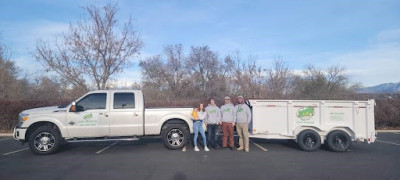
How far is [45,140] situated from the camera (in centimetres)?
913

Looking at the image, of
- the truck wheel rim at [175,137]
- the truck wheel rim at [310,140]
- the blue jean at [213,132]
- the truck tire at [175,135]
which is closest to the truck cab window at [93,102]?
the truck tire at [175,135]

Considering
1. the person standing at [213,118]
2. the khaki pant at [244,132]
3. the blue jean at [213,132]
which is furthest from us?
the blue jean at [213,132]

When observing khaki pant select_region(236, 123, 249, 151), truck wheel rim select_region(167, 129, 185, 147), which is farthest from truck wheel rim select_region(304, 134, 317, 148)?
truck wheel rim select_region(167, 129, 185, 147)

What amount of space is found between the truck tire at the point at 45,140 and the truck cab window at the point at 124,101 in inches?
82.6

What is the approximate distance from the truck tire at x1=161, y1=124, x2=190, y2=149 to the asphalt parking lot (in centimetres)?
29

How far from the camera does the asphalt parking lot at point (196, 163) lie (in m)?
6.82

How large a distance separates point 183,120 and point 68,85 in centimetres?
1529

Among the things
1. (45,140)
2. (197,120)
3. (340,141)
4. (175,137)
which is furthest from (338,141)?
(45,140)

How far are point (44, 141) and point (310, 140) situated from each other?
349 inches

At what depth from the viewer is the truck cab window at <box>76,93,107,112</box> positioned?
9.49 m

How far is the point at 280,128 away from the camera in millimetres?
9961

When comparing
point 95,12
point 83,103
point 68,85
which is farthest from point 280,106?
point 68,85

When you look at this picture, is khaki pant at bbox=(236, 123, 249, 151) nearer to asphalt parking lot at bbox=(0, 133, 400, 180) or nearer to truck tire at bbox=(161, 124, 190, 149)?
asphalt parking lot at bbox=(0, 133, 400, 180)

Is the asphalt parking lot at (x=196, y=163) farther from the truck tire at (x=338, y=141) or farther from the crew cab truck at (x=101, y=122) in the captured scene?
the crew cab truck at (x=101, y=122)
